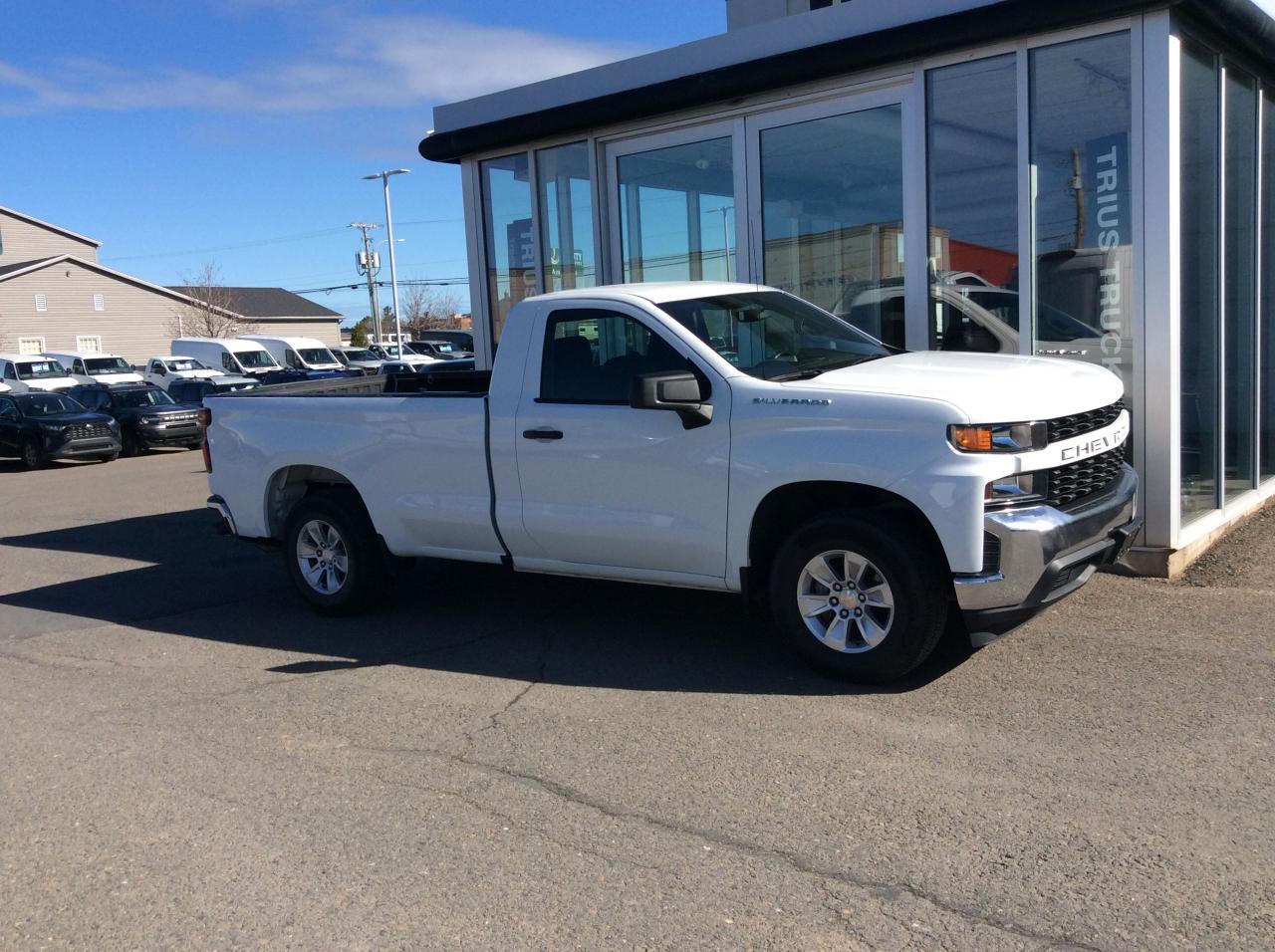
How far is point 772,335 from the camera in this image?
6484mm

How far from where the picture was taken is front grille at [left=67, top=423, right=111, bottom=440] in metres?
22.6

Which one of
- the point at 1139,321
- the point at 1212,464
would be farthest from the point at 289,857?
the point at 1212,464

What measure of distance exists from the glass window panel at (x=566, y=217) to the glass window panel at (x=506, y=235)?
20 centimetres

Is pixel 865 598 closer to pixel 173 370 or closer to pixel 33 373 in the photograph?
pixel 173 370

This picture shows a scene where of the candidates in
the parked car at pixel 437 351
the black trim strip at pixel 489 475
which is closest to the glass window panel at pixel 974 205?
the black trim strip at pixel 489 475

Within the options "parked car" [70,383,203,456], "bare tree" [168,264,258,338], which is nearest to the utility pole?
"bare tree" [168,264,258,338]

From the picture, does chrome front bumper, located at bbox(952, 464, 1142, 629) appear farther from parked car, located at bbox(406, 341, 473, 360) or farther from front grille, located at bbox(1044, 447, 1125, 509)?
parked car, located at bbox(406, 341, 473, 360)

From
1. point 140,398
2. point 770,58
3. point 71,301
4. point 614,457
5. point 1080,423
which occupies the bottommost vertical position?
point 614,457

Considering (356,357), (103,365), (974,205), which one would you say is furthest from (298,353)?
(974,205)

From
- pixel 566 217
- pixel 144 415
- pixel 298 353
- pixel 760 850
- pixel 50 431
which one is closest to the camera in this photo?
pixel 760 850

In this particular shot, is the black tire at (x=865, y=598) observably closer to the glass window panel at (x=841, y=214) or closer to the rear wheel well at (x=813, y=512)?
the rear wheel well at (x=813, y=512)

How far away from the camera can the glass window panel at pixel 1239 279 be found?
877 cm

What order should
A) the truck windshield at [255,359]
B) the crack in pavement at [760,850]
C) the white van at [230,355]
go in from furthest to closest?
the truck windshield at [255,359] < the white van at [230,355] < the crack in pavement at [760,850]

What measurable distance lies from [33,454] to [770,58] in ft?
61.2
